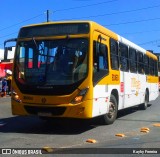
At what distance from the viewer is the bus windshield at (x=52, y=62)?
408 inches

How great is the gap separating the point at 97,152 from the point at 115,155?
0.45 m

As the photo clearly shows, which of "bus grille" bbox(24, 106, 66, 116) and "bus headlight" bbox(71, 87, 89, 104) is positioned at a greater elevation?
"bus headlight" bbox(71, 87, 89, 104)

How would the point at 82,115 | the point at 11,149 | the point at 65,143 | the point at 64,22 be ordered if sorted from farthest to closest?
the point at 64,22
the point at 82,115
the point at 65,143
the point at 11,149

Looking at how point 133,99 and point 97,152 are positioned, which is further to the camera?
point 133,99

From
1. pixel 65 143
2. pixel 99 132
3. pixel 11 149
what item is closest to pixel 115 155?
pixel 65 143

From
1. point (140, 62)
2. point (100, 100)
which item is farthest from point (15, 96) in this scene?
point (140, 62)

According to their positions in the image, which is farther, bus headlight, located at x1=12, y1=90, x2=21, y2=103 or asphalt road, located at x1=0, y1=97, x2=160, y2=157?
bus headlight, located at x1=12, y1=90, x2=21, y2=103

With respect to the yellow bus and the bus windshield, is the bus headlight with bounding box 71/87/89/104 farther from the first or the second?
the bus windshield

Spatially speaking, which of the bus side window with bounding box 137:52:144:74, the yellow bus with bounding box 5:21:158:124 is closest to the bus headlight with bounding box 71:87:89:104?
the yellow bus with bounding box 5:21:158:124

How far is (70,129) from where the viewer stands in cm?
1138

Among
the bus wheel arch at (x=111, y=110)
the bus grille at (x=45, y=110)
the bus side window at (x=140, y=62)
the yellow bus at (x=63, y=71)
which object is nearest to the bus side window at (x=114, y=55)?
the yellow bus at (x=63, y=71)

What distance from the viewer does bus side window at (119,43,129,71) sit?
13505mm

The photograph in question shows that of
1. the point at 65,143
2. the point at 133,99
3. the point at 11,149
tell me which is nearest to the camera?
the point at 11,149

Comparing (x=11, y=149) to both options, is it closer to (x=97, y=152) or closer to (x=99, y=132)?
(x=97, y=152)
